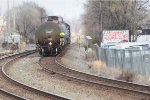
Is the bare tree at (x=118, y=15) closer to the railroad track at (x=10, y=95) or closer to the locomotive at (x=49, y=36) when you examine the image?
the locomotive at (x=49, y=36)

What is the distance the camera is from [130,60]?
2238 centimetres

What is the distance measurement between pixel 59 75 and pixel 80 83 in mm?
3248

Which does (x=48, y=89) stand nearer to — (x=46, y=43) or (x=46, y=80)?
(x=46, y=80)

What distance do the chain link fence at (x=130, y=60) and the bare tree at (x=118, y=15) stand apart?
24810mm

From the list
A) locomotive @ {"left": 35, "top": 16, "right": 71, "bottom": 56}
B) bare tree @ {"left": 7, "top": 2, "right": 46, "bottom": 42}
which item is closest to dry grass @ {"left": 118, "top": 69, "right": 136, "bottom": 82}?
locomotive @ {"left": 35, "top": 16, "right": 71, "bottom": 56}

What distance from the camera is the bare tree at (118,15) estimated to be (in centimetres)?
5225

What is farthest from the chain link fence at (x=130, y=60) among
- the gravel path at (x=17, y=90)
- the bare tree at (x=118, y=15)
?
the bare tree at (x=118, y=15)

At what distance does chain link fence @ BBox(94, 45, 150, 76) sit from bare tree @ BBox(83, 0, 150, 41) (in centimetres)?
2481

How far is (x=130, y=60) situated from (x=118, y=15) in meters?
34.2

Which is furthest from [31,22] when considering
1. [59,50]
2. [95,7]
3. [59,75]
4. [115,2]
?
[59,75]

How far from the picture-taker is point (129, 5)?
55.5m

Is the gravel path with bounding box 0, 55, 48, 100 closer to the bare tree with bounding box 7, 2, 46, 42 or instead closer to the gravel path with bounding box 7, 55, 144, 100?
the gravel path with bounding box 7, 55, 144, 100

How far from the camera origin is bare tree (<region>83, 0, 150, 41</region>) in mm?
52250

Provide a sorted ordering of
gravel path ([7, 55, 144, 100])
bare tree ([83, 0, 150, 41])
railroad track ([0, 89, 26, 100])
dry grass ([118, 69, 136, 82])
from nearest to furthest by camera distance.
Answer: railroad track ([0, 89, 26, 100])
gravel path ([7, 55, 144, 100])
dry grass ([118, 69, 136, 82])
bare tree ([83, 0, 150, 41])
